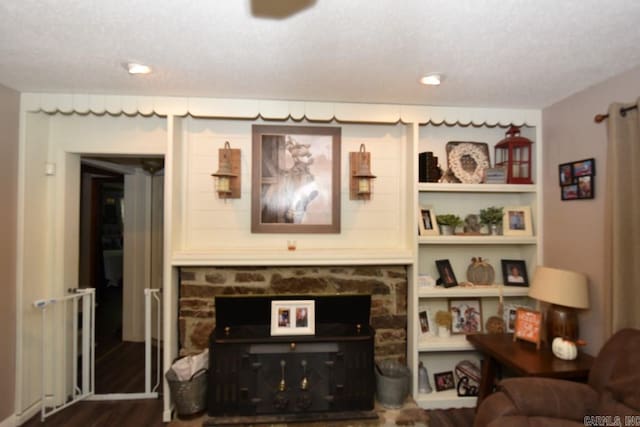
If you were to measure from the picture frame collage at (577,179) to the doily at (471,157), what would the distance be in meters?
0.55

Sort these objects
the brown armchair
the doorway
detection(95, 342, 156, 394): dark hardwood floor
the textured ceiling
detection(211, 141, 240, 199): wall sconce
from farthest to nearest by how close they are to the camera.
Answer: the doorway, detection(95, 342, 156, 394): dark hardwood floor, detection(211, 141, 240, 199): wall sconce, the brown armchair, the textured ceiling

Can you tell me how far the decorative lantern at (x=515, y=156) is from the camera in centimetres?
275

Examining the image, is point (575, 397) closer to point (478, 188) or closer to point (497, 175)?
point (478, 188)

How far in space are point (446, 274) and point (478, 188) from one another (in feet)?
2.45

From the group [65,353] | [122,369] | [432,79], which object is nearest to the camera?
[432,79]

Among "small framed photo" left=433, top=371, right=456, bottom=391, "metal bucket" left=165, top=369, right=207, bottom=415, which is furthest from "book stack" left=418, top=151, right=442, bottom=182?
"metal bucket" left=165, top=369, right=207, bottom=415

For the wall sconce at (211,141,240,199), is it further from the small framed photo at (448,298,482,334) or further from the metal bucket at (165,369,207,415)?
the small framed photo at (448,298,482,334)

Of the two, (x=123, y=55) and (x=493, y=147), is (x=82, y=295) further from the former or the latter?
(x=493, y=147)

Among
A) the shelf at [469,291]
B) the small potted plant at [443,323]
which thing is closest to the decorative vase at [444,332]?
the small potted plant at [443,323]

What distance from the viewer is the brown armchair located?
1695 mm

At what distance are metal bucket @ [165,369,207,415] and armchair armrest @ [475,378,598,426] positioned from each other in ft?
5.92

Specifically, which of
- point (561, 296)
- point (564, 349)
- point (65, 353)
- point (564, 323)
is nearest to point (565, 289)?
point (561, 296)

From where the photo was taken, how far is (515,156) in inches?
114

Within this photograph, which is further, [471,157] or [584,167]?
[471,157]
